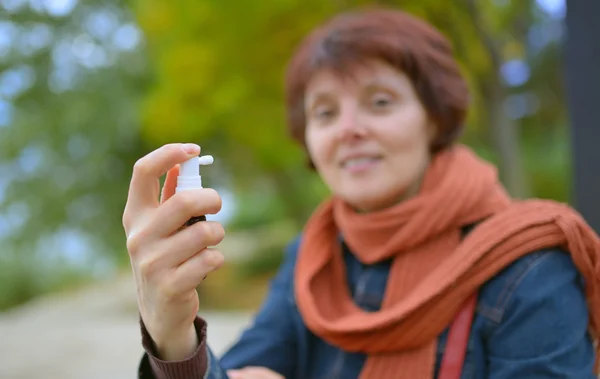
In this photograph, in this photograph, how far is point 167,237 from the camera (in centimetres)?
69

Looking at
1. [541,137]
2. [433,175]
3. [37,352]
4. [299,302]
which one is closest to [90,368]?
[37,352]

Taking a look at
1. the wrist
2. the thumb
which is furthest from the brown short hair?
the wrist

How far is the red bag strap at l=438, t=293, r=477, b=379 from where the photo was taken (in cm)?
95

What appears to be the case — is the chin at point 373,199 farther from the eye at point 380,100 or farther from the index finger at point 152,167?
the index finger at point 152,167

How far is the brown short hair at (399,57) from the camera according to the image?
42.8 inches

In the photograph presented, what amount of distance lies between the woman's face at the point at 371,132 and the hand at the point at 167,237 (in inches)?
17.6

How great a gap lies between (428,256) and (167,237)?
533mm

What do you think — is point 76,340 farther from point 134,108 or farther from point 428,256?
point 428,256

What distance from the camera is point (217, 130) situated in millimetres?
3936

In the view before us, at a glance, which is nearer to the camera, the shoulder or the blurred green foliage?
the shoulder

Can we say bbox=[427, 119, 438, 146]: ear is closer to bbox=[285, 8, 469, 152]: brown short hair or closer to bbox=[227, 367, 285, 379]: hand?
bbox=[285, 8, 469, 152]: brown short hair

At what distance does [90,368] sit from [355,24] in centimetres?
231

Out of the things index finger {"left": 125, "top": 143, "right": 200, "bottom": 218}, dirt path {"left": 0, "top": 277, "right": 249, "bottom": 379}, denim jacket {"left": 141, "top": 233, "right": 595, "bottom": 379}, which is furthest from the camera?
dirt path {"left": 0, "top": 277, "right": 249, "bottom": 379}

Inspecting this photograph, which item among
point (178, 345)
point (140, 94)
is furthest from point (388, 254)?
point (140, 94)
